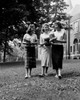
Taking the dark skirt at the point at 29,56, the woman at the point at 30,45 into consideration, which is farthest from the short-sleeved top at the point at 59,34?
the dark skirt at the point at 29,56

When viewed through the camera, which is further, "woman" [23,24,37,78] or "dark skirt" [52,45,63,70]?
"woman" [23,24,37,78]

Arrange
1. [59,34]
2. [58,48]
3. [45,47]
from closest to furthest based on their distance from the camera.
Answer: [59,34] < [58,48] < [45,47]

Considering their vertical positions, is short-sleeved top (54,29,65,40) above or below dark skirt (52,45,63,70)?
above

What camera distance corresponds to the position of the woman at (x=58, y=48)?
8.25 meters

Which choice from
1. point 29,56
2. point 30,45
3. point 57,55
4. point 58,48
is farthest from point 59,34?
point 29,56

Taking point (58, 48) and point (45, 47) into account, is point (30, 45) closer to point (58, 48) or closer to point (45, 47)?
point (45, 47)

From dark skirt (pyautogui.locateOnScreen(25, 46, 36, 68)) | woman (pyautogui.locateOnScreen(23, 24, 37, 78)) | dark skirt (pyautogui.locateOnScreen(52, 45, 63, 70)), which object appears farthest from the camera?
dark skirt (pyautogui.locateOnScreen(25, 46, 36, 68))

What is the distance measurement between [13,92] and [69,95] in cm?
155

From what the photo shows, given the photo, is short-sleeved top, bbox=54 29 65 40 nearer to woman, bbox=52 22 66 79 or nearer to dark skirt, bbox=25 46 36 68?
woman, bbox=52 22 66 79

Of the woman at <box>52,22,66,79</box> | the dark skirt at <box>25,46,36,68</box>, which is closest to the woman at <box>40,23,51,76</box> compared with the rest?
the woman at <box>52,22,66,79</box>

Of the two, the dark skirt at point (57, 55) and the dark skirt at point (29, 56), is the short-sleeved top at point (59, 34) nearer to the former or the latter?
the dark skirt at point (57, 55)

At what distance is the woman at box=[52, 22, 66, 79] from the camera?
8250 mm

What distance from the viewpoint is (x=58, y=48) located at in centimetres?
845

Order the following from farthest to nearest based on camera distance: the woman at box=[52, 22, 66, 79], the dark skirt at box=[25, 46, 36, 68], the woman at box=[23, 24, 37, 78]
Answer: the dark skirt at box=[25, 46, 36, 68]
the woman at box=[23, 24, 37, 78]
the woman at box=[52, 22, 66, 79]
